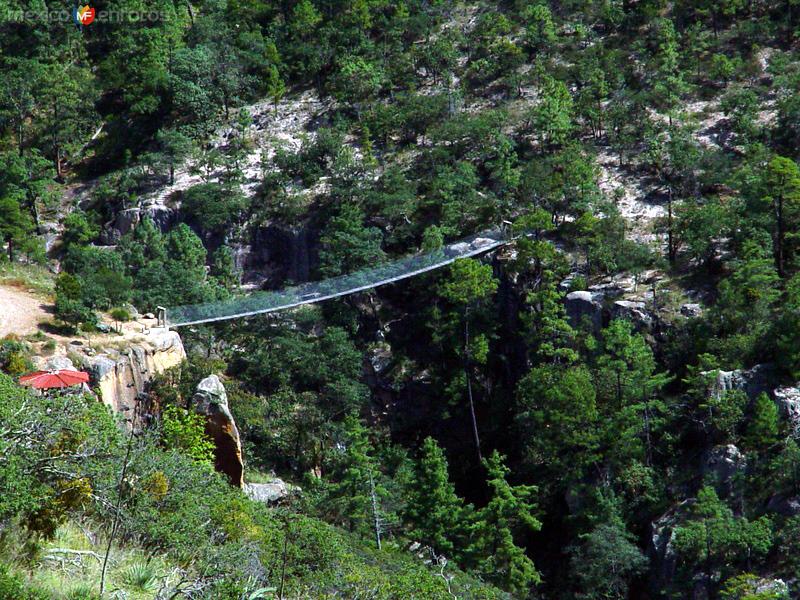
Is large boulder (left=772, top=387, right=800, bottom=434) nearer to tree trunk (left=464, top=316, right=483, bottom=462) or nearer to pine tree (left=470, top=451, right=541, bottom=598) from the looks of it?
pine tree (left=470, top=451, right=541, bottom=598)

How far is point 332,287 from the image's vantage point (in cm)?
2636

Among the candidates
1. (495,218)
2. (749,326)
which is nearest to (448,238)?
(495,218)

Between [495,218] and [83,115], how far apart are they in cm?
1609

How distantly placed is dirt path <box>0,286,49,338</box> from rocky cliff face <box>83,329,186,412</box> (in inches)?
59.6

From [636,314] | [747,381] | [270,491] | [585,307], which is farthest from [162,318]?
[747,381]

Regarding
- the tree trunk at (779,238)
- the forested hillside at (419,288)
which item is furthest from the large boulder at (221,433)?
the tree trunk at (779,238)

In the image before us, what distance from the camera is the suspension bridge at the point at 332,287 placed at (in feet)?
77.8

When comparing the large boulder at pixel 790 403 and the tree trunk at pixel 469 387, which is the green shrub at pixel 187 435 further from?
the large boulder at pixel 790 403

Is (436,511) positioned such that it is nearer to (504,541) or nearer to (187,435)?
(504,541)

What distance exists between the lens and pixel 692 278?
2667 cm

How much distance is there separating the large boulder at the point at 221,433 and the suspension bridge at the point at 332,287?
125 inches

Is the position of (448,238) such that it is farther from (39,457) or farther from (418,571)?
(39,457)

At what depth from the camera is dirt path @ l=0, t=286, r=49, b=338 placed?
821 inches

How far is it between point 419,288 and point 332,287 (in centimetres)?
373
